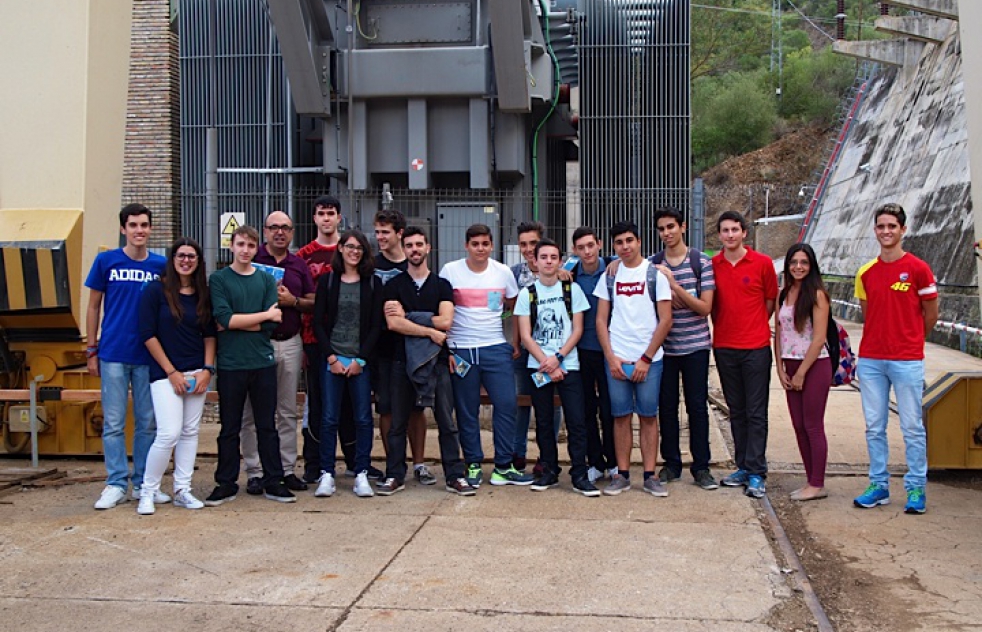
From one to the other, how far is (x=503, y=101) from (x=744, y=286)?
5.16 m

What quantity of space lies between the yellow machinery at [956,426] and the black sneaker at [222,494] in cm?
483

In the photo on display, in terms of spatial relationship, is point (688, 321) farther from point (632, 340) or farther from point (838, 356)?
point (838, 356)

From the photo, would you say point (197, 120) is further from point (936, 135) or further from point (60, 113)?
point (936, 135)

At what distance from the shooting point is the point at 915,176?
888 inches

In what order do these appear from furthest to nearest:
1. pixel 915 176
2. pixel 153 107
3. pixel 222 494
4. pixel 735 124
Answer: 1. pixel 735 124
2. pixel 915 176
3. pixel 153 107
4. pixel 222 494

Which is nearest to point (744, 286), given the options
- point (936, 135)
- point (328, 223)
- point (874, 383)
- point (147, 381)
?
point (874, 383)

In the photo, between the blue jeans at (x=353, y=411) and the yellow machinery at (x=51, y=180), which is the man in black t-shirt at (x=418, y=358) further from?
the yellow machinery at (x=51, y=180)

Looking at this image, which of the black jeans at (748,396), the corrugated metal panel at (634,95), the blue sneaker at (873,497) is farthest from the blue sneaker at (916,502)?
the corrugated metal panel at (634,95)

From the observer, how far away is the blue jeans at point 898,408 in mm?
6258

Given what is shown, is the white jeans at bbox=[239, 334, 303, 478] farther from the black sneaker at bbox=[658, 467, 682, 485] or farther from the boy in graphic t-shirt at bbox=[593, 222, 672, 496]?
the black sneaker at bbox=[658, 467, 682, 485]

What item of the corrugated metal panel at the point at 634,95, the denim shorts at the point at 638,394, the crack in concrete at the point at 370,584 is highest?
the corrugated metal panel at the point at 634,95

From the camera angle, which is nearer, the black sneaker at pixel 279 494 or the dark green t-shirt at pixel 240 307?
the dark green t-shirt at pixel 240 307

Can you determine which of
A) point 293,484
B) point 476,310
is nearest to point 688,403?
point 476,310

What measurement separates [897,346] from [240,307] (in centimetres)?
414
